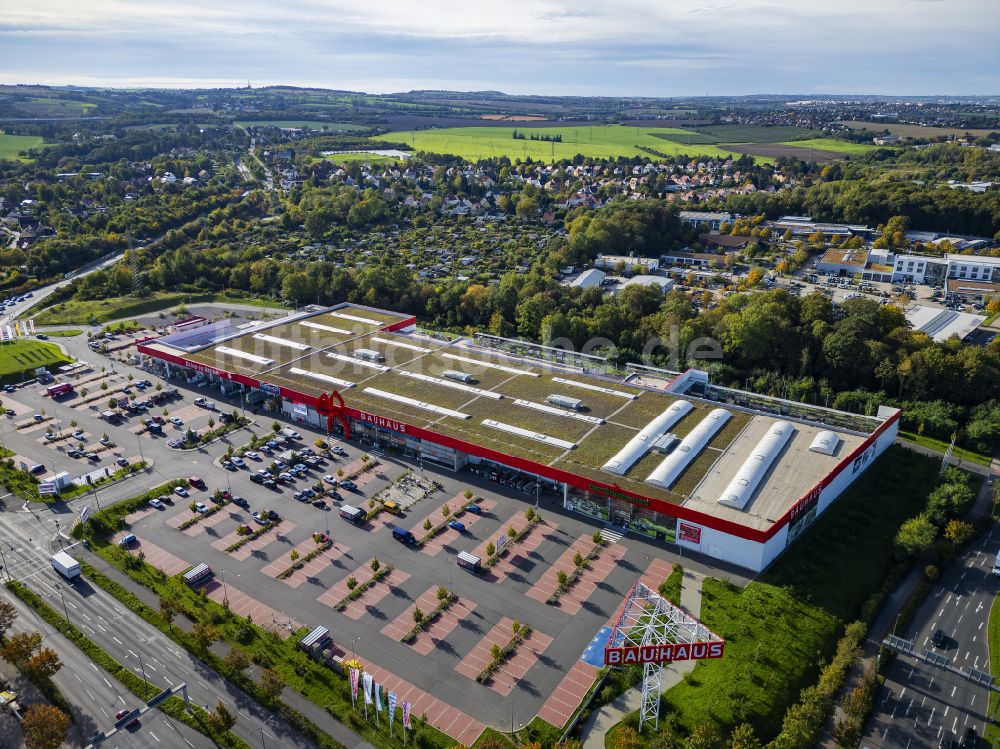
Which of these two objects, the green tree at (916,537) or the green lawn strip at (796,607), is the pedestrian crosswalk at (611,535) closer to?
the green lawn strip at (796,607)

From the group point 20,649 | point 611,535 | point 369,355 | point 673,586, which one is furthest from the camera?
point 369,355

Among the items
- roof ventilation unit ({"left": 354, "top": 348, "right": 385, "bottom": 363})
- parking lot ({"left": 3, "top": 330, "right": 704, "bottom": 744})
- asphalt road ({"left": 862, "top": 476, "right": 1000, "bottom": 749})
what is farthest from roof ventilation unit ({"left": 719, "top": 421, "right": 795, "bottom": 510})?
roof ventilation unit ({"left": 354, "top": 348, "right": 385, "bottom": 363})

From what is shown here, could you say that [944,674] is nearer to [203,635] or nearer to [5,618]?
[203,635]

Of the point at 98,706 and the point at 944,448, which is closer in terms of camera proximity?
the point at 98,706

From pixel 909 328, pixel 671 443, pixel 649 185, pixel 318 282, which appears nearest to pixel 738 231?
pixel 649 185

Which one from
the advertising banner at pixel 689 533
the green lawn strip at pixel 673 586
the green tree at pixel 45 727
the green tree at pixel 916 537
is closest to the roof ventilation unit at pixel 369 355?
the advertising banner at pixel 689 533

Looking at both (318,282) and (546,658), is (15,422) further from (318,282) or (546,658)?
(546,658)

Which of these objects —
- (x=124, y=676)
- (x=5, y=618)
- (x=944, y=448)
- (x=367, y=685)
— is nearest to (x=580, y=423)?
(x=367, y=685)
